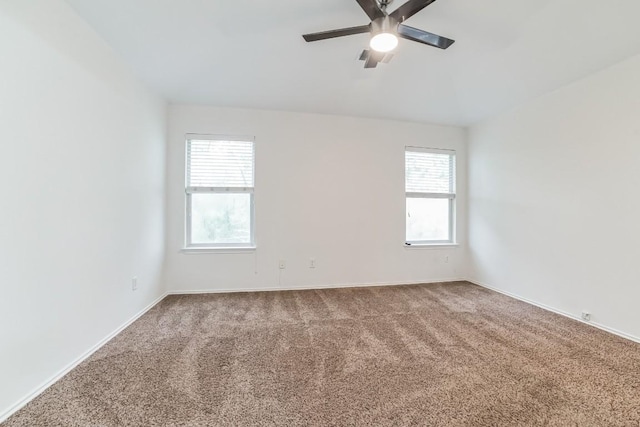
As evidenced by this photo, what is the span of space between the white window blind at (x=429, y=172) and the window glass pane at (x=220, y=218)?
2.55 metres

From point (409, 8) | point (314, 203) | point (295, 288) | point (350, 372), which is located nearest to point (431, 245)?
point (314, 203)

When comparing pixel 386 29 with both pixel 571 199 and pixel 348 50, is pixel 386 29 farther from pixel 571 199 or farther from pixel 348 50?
pixel 571 199

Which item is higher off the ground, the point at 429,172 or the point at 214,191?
the point at 429,172

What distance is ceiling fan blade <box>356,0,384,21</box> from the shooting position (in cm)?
156

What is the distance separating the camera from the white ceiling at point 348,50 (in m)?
1.89

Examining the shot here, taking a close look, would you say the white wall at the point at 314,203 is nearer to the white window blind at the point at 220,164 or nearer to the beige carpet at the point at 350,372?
the white window blind at the point at 220,164

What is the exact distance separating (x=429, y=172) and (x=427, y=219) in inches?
30.3

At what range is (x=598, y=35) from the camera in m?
2.09

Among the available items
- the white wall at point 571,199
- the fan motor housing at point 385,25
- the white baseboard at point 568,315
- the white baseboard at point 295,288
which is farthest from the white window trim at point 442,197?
the fan motor housing at point 385,25

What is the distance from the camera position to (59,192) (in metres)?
1.77

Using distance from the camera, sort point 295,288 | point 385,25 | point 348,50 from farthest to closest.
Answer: point 295,288
point 348,50
point 385,25

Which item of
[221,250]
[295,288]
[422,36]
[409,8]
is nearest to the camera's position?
[409,8]

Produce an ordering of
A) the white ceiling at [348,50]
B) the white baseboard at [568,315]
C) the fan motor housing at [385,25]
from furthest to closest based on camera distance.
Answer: the white baseboard at [568,315] < the white ceiling at [348,50] < the fan motor housing at [385,25]

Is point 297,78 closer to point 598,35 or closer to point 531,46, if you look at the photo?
point 531,46
